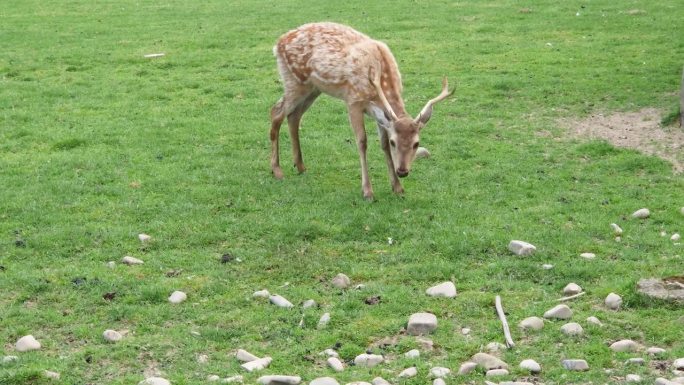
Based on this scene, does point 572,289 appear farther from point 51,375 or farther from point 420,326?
point 51,375

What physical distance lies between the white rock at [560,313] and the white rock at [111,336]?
8.72 ft

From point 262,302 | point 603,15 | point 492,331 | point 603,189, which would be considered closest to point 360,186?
point 603,189

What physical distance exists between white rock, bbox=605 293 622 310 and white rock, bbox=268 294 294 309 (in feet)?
6.74

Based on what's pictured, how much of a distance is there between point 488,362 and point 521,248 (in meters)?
2.09

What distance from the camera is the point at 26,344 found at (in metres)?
6.04

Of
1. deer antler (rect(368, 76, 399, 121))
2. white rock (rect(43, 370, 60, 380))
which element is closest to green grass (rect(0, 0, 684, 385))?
white rock (rect(43, 370, 60, 380))

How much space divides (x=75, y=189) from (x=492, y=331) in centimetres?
491

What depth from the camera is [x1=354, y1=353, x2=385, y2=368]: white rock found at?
5734mm

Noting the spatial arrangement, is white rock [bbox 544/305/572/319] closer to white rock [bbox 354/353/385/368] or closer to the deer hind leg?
white rock [bbox 354/353/385/368]

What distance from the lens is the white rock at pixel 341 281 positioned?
705 cm

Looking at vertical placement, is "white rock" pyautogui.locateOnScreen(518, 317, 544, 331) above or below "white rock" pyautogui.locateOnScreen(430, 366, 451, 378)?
below

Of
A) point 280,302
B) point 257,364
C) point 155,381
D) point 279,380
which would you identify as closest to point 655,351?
point 279,380

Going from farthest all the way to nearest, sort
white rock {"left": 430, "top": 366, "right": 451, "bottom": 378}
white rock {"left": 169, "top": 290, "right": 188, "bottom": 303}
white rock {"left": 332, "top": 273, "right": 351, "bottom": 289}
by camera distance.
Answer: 1. white rock {"left": 332, "top": 273, "right": 351, "bottom": 289}
2. white rock {"left": 169, "top": 290, "right": 188, "bottom": 303}
3. white rock {"left": 430, "top": 366, "right": 451, "bottom": 378}

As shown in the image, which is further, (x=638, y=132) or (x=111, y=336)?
(x=638, y=132)
